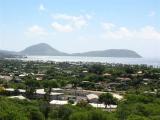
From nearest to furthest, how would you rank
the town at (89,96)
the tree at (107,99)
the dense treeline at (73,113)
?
the dense treeline at (73,113) < the town at (89,96) < the tree at (107,99)

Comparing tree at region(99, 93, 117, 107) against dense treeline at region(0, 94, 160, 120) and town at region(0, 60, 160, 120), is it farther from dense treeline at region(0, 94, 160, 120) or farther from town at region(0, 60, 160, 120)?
dense treeline at region(0, 94, 160, 120)

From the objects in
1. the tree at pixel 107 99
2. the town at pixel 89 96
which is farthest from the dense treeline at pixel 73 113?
the tree at pixel 107 99

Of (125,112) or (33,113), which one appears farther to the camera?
(125,112)

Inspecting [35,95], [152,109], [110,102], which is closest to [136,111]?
[152,109]

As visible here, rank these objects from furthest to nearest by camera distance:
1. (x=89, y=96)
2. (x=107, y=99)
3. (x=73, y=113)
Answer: (x=89, y=96) < (x=107, y=99) < (x=73, y=113)

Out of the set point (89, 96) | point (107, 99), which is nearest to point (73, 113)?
point (107, 99)

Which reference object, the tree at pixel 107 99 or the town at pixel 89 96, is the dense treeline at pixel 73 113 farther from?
the tree at pixel 107 99

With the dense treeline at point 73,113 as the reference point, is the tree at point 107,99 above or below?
below

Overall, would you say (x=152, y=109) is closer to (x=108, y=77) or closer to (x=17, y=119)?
(x=17, y=119)

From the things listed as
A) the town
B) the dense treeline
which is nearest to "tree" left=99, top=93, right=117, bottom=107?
the town

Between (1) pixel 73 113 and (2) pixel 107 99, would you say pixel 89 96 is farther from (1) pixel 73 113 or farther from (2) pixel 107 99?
(1) pixel 73 113

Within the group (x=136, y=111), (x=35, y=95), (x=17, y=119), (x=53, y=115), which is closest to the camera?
(x=17, y=119)
